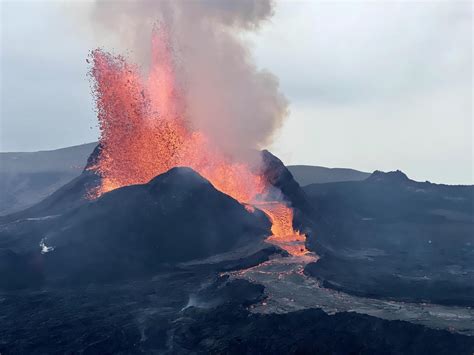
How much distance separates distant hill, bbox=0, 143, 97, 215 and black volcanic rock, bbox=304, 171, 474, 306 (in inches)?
2368

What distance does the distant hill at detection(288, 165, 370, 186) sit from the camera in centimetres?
13550

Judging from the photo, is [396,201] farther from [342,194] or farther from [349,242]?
[349,242]

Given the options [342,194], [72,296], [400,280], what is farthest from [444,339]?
[342,194]

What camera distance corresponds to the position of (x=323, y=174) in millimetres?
143250

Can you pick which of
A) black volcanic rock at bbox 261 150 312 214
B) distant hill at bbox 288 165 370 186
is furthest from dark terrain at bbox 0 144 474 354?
distant hill at bbox 288 165 370 186

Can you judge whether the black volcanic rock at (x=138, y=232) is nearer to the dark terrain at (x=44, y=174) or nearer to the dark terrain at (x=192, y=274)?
the dark terrain at (x=192, y=274)

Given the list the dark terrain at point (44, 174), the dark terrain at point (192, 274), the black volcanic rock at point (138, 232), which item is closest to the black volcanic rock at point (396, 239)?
the dark terrain at point (192, 274)

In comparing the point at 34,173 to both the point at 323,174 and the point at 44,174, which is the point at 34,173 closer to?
the point at 44,174

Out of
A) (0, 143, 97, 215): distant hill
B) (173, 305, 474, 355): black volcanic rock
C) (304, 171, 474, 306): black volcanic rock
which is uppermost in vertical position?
(0, 143, 97, 215): distant hill

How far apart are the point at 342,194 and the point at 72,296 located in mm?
52441

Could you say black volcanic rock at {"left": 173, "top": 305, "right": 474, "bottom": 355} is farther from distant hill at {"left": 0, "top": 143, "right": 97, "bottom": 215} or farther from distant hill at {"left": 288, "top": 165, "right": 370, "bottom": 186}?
distant hill at {"left": 288, "top": 165, "right": 370, "bottom": 186}

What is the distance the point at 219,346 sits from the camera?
26438 mm

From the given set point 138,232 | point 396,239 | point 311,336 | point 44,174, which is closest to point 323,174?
point 44,174

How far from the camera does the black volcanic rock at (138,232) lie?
41.8 meters
